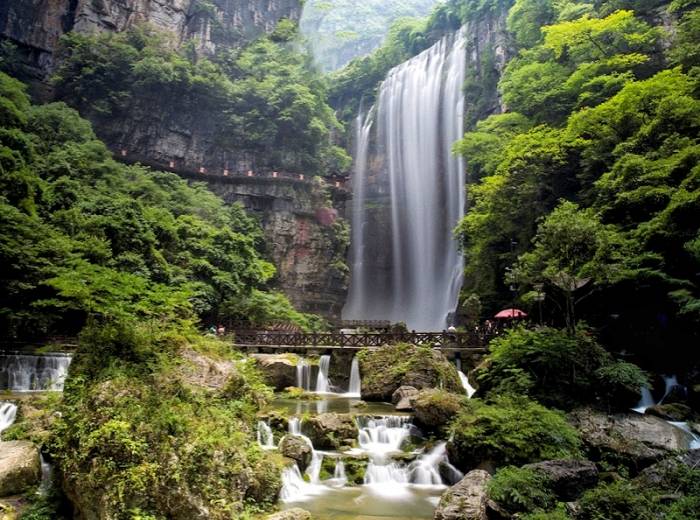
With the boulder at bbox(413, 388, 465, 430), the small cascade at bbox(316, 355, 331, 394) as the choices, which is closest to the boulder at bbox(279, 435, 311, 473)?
the boulder at bbox(413, 388, 465, 430)

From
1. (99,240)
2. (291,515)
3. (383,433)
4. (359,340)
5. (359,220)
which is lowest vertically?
(291,515)

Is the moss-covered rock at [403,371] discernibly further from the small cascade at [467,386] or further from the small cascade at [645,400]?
the small cascade at [645,400]

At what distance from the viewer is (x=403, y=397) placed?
591 inches

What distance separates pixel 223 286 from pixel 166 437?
1844 cm

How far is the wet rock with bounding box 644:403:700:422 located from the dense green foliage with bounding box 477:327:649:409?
0.56 metres

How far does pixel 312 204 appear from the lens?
35969 millimetres

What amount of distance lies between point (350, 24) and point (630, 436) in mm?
78490

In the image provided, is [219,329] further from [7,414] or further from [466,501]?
[466,501]

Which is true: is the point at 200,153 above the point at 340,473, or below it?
above

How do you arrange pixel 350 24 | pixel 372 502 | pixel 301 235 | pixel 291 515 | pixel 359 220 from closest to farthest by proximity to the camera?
pixel 291 515, pixel 372 502, pixel 301 235, pixel 359 220, pixel 350 24

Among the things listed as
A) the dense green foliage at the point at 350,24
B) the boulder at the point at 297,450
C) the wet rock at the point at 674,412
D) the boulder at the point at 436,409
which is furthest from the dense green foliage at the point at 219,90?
the dense green foliage at the point at 350,24

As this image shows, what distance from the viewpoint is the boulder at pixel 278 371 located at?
18234mm

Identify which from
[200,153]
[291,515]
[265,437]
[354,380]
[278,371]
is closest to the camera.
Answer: [291,515]

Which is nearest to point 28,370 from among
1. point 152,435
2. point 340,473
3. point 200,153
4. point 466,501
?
point 340,473
